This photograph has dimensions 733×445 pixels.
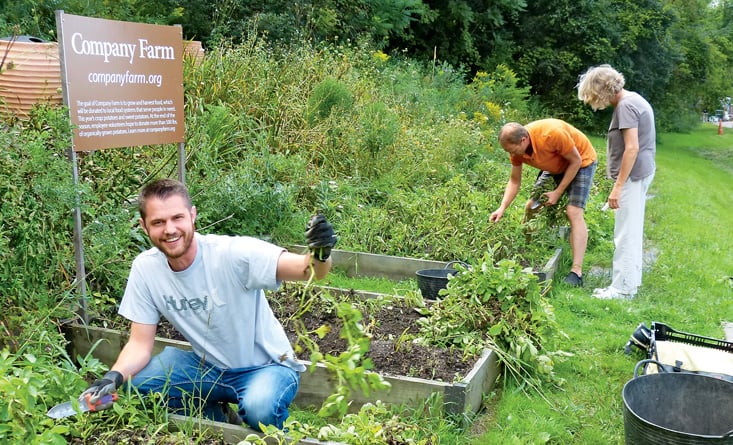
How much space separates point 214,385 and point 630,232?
162 inches

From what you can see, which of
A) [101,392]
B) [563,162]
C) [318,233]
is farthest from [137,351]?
[563,162]

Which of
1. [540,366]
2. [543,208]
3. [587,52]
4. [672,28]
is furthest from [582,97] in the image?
[672,28]

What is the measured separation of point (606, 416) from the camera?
392cm

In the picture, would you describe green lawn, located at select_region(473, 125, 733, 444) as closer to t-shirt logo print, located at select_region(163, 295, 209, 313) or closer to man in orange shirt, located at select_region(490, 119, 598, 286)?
man in orange shirt, located at select_region(490, 119, 598, 286)

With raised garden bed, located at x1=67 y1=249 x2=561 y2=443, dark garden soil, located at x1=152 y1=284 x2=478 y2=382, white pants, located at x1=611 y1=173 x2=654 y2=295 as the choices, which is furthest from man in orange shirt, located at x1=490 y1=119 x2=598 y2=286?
raised garden bed, located at x1=67 y1=249 x2=561 y2=443

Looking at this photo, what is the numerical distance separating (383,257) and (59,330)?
3029 mm

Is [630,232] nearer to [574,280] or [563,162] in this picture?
[574,280]

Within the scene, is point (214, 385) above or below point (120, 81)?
below

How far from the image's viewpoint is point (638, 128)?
5.92 meters

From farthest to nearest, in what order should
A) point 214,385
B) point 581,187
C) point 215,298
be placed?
point 581,187
point 214,385
point 215,298

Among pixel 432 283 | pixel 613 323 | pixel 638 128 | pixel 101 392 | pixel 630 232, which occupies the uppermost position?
pixel 638 128

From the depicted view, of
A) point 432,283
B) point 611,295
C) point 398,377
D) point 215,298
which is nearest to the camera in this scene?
point 215,298

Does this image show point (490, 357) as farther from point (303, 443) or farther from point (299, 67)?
point (299, 67)

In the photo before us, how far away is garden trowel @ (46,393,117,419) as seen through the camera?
2.94 meters
